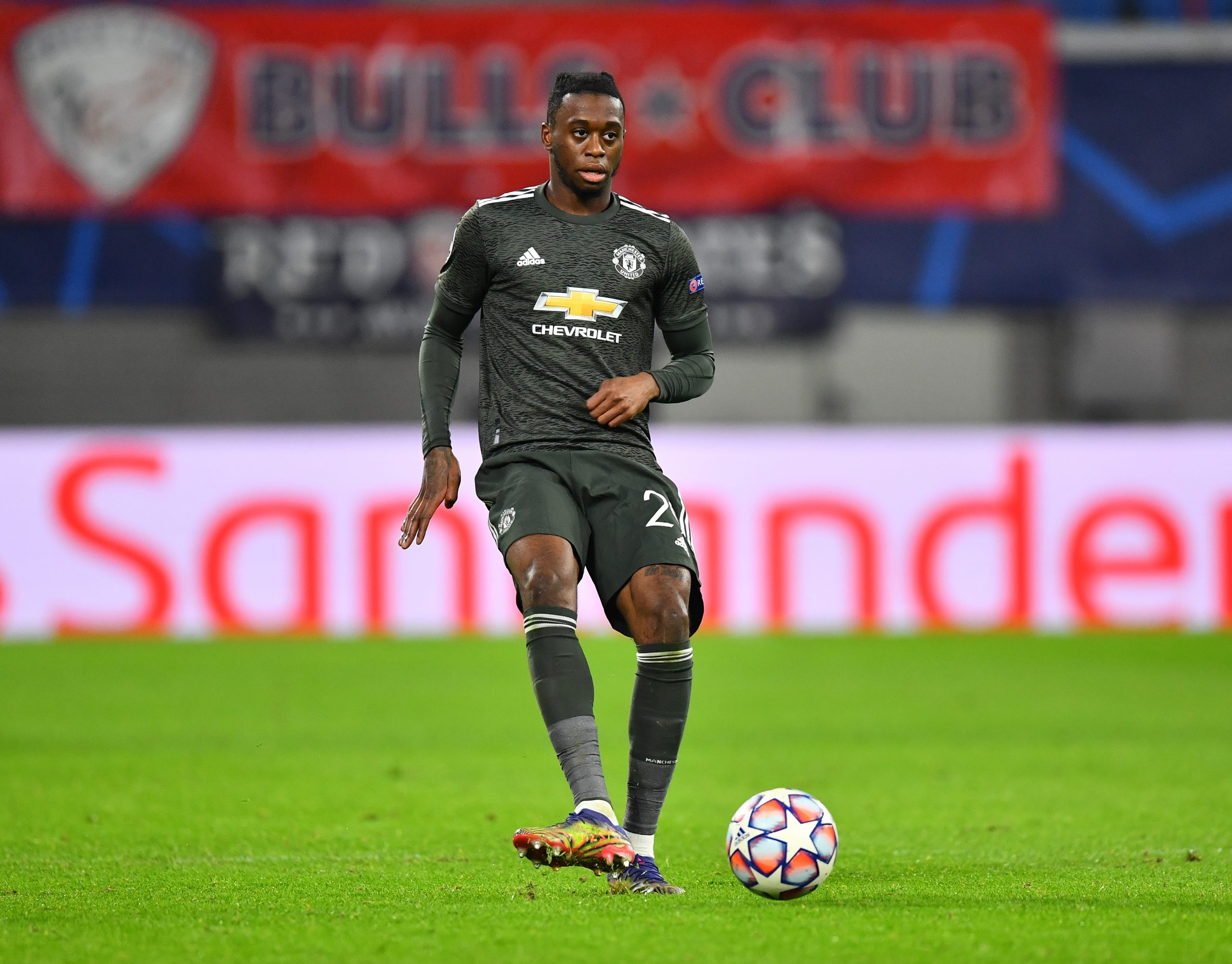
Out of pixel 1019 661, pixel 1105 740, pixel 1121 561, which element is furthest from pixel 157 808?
pixel 1121 561

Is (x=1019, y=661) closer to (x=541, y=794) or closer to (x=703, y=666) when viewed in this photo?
(x=703, y=666)

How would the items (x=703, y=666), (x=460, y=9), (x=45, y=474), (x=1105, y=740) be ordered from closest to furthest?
1. (x=1105, y=740)
2. (x=703, y=666)
3. (x=45, y=474)
4. (x=460, y=9)

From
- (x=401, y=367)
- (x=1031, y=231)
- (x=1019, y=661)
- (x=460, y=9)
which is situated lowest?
(x=1019, y=661)

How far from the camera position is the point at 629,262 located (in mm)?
4371

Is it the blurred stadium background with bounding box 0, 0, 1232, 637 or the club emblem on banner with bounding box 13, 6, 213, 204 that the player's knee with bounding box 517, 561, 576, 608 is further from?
the club emblem on banner with bounding box 13, 6, 213, 204

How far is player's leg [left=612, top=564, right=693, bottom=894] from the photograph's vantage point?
4176mm

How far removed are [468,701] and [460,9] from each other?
6.67 m

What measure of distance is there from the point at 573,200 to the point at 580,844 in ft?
5.11

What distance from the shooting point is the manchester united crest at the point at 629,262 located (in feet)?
14.3

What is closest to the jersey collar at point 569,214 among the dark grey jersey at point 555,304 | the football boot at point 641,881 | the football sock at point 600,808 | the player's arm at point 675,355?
the dark grey jersey at point 555,304

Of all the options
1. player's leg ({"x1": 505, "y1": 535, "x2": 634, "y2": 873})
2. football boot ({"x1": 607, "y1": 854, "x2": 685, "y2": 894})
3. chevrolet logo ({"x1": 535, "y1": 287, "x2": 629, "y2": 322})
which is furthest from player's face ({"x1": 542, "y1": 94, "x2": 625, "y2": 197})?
football boot ({"x1": 607, "y1": 854, "x2": 685, "y2": 894})

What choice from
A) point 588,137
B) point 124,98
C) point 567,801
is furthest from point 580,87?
point 124,98

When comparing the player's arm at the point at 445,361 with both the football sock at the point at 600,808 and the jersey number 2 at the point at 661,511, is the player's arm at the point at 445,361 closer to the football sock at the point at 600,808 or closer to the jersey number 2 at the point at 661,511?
the jersey number 2 at the point at 661,511

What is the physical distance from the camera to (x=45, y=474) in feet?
37.4
